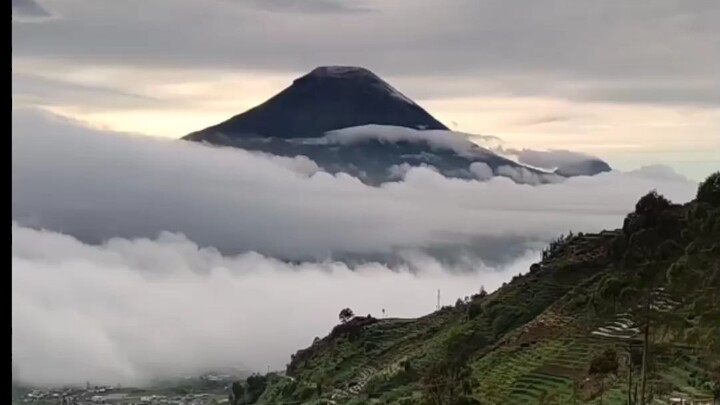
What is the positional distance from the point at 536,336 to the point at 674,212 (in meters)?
2.91

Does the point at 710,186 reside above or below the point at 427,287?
above

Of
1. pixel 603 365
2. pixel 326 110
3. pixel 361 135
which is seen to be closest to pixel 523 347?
pixel 603 365

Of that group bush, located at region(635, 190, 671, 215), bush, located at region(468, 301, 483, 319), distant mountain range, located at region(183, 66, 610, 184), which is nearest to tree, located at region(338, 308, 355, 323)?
bush, located at region(468, 301, 483, 319)

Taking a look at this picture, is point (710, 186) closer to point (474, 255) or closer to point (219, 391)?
point (474, 255)

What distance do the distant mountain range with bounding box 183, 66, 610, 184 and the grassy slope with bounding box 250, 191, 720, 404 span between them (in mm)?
971

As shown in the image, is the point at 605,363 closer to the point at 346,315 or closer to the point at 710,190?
the point at 710,190

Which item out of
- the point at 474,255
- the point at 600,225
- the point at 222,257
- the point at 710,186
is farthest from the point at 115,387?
the point at 710,186

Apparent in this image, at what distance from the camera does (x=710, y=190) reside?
3.61 m

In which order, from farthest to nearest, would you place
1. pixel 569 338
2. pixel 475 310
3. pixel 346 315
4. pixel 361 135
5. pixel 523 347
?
pixel 475 310 < pixel 346 315 < pixel 523 347 < pixel 569 338 < pixel 361 135

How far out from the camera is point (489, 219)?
4.35m

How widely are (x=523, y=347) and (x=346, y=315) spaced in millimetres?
1890

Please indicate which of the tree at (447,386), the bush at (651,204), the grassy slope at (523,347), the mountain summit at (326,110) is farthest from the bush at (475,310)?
the mountain summit at (326,110)

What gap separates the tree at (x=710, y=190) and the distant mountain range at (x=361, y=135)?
1.49 feet

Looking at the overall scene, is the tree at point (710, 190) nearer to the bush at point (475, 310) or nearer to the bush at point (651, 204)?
the bush at point (651, 204)
